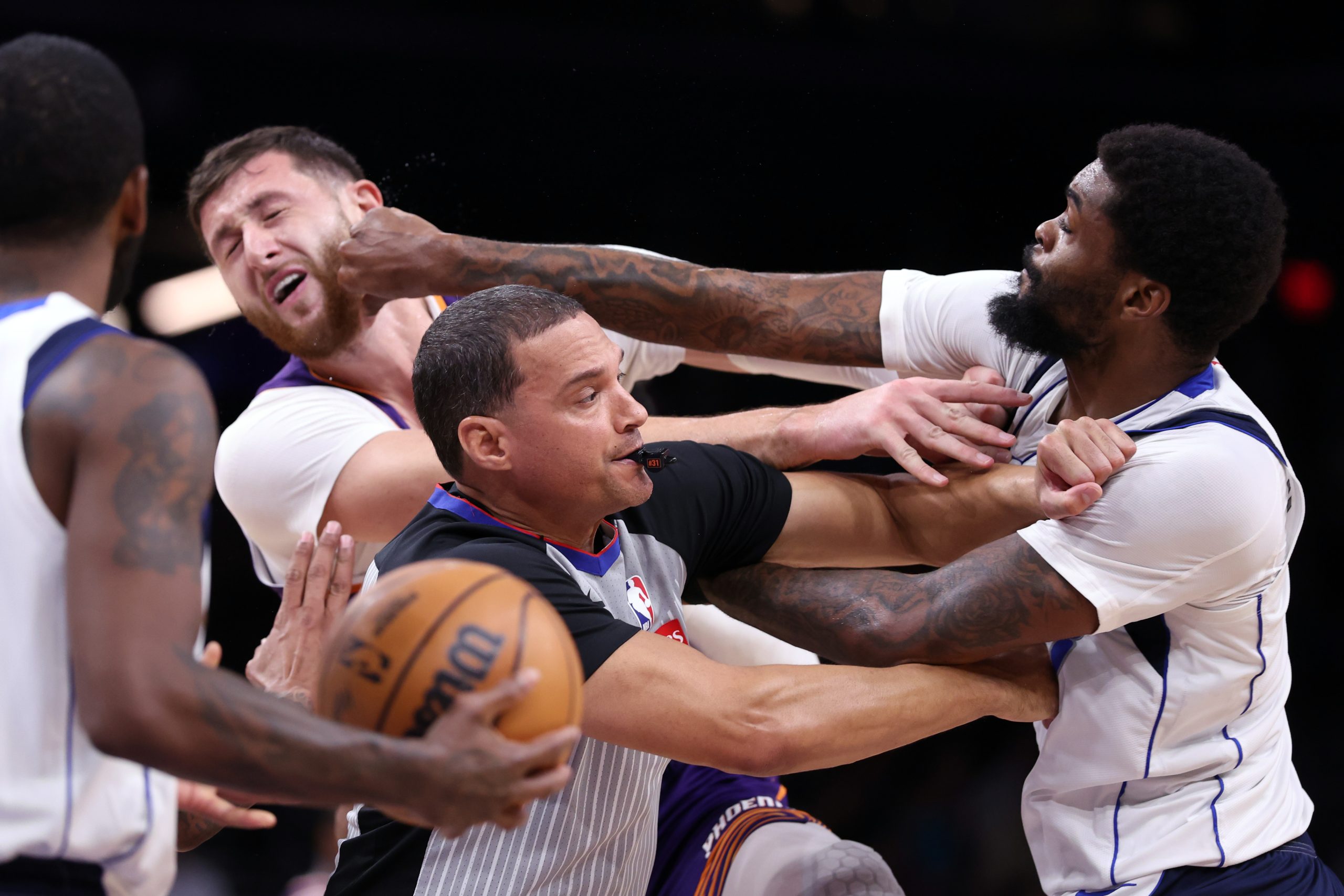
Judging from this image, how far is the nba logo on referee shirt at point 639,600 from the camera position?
2701 millimetres

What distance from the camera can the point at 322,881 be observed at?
5.11 metres

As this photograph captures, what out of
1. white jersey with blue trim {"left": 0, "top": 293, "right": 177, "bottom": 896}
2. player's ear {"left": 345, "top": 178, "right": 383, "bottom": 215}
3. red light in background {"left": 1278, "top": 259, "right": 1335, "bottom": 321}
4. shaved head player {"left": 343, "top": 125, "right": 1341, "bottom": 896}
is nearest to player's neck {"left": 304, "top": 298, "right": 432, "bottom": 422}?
player's ear {"left": 345, "top": 178, "right": 383, "bottom": 215}

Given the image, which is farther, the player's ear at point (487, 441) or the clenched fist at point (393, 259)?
the clenched fist at point (393, 259)

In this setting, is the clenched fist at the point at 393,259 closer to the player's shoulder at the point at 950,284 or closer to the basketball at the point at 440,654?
the player's shoulder at the point at 950,284

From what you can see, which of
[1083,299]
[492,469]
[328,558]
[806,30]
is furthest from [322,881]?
[806,30]

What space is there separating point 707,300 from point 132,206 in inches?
66.8

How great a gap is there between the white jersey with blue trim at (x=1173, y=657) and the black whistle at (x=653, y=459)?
785 millimetres

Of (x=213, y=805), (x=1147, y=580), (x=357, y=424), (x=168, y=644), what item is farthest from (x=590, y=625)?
(x=357, y=424)

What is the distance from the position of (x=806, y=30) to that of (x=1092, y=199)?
374 centimetres

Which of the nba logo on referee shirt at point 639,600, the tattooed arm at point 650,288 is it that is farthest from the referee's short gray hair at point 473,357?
the tattooed arm at point 650,288

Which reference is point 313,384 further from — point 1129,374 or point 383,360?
point 1129,374

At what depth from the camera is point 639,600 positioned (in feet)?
8.93

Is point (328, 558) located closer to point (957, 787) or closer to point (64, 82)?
point (64, 82)

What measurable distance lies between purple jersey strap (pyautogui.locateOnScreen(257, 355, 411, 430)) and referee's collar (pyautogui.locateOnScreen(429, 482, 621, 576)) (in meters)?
1.10
